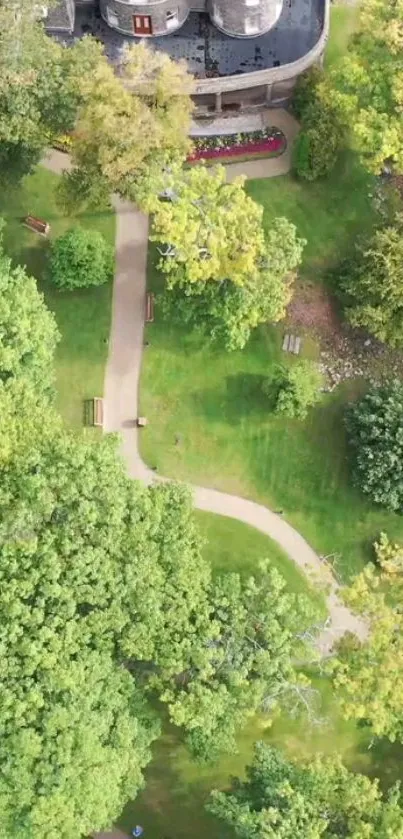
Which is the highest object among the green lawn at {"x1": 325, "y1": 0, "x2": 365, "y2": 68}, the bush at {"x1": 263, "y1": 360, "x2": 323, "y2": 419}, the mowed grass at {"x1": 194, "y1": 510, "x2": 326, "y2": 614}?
the green lawn at {"x1": 325, "y1": 0, "x2": 365, "y2": 68}

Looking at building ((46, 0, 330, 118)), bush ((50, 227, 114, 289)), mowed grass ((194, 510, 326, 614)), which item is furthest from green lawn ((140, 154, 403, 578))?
building ((46, 0, 330, 118))

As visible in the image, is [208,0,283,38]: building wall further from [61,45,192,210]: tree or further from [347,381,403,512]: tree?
[347,381,403,512]: tree

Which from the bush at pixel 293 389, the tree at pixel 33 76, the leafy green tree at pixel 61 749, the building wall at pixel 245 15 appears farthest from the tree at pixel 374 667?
the building wall at pixel 245 15

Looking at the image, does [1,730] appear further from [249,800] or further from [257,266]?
[257,266]

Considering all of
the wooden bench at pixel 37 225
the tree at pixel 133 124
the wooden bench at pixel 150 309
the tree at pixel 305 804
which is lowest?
the tree at pixel 305 804

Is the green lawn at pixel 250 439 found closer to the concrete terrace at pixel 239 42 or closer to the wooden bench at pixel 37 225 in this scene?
the wooden bench at pixel 37 225

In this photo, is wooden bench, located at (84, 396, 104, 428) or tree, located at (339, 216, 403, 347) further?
wooden bench, located at (84, 396, 104, 428)

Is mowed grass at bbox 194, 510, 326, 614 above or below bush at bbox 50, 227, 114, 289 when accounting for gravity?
below
